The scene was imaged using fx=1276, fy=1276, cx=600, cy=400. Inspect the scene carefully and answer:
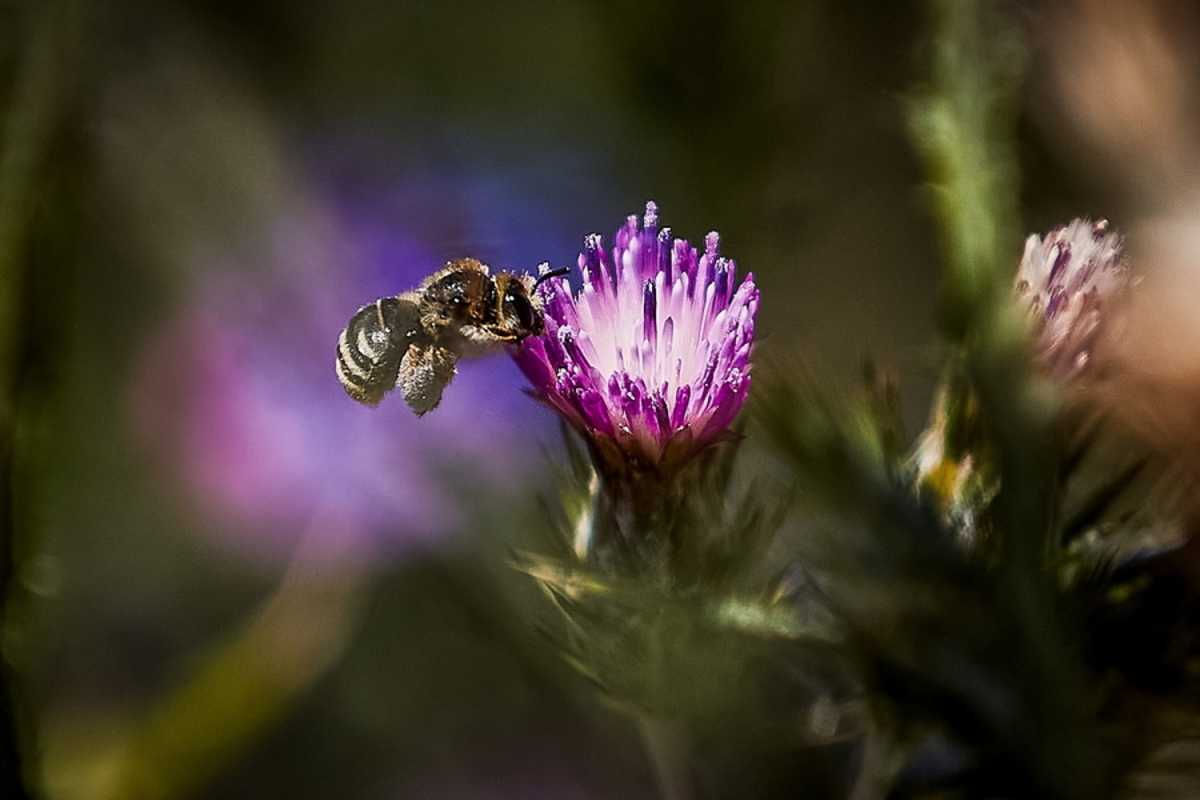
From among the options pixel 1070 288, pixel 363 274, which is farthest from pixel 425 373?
pixel 363 274

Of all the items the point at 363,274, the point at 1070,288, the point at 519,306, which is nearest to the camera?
the point at 1070,288

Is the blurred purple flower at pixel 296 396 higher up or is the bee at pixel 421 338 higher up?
the blurred purple flower at pixel 296 396

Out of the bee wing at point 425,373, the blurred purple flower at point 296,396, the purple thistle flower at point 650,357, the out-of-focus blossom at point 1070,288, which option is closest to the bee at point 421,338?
the bee wing at point 425,373

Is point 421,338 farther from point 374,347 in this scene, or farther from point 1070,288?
point 1070,288

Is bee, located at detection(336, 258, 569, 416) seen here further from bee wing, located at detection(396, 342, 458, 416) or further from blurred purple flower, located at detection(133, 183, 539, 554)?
blurred purple flower, located at detection(133, 183, 539, 554)

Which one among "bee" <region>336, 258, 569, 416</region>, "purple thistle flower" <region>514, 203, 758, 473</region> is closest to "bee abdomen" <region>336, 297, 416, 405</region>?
"bee" <region>336, 258, 569, 416</region>

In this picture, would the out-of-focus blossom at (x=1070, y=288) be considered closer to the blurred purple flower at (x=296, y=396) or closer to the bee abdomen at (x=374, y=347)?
the bee abdomen at (x=374, y=347)
